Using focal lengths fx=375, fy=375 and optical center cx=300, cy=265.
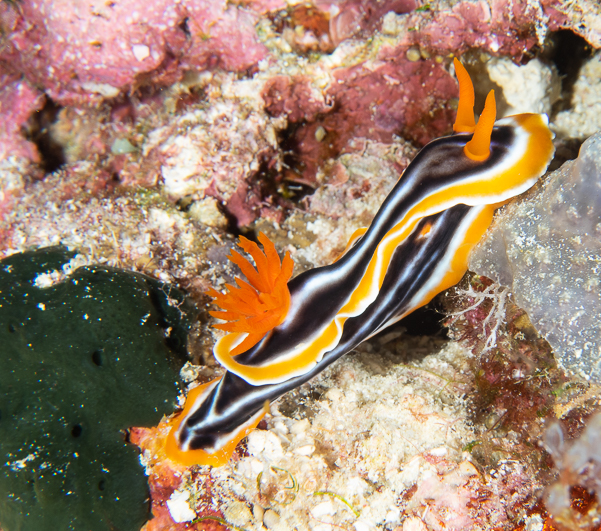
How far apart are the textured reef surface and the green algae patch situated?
0.05 ft

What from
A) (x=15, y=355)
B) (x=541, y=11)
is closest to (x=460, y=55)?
(x=541, y=11)

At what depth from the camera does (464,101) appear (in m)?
2.44

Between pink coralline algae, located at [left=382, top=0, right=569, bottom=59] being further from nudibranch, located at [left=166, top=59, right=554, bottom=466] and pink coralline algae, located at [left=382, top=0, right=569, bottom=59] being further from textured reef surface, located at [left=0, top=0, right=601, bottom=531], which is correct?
nudibranch, located at [left=166, top=59, right=554, bottom=466]

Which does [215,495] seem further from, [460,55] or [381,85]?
[460,55]

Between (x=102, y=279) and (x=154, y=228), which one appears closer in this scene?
(x=102, y=279)

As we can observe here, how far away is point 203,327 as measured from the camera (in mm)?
3277

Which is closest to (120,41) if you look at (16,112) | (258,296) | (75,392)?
(16,112)

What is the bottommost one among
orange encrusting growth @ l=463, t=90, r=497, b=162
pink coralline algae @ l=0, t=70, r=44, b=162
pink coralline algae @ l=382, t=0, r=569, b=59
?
pink coralline algae @ l=0, t=70, r=44, b=162

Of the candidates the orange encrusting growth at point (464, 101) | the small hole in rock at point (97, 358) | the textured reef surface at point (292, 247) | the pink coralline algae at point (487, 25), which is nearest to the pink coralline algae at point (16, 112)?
the textured reef surface at point (292, 247)

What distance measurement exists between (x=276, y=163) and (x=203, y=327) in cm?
175

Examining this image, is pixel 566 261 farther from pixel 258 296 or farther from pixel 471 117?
pixel 258 296

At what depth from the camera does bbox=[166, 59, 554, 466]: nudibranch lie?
2381mm

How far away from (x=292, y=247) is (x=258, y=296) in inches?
50.8

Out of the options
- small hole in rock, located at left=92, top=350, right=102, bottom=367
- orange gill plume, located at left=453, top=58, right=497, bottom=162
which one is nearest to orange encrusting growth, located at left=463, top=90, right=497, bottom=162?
orange gill plume, located at left=453, top=58, right=497, bottom=162
